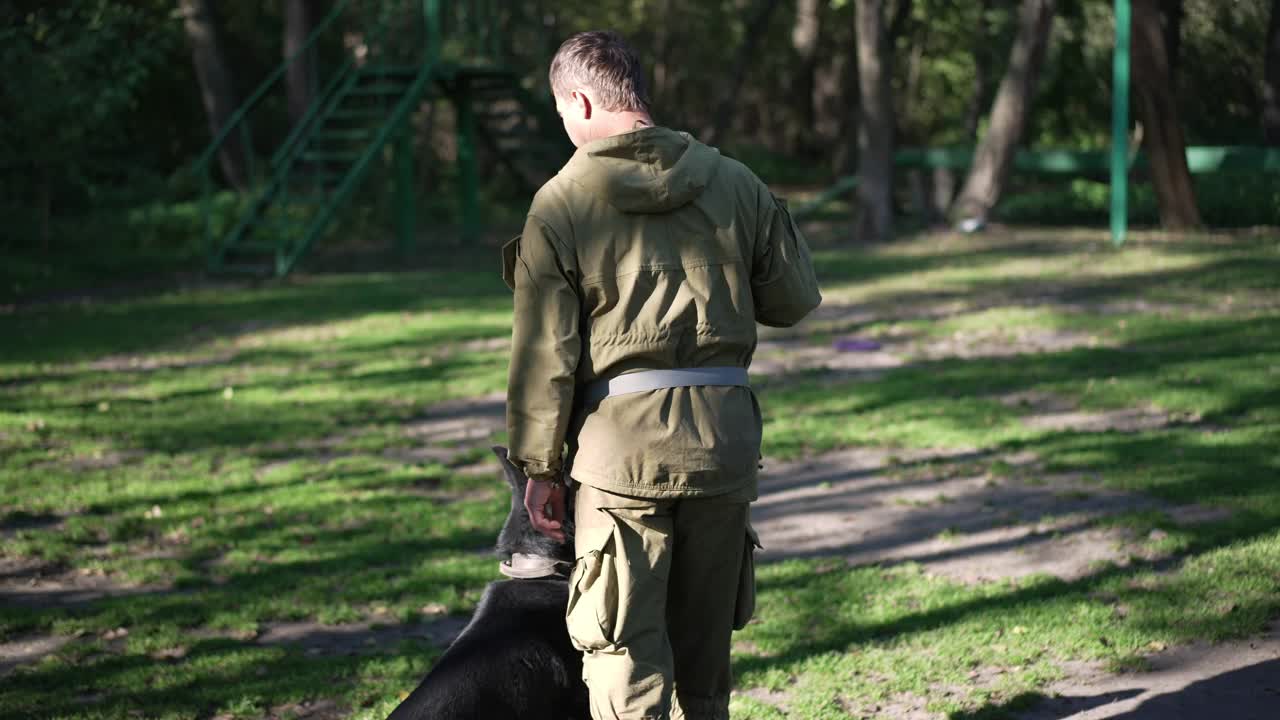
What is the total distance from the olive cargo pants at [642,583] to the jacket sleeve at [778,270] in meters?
0.47

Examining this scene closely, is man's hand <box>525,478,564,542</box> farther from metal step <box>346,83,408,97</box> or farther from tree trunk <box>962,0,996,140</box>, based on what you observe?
tree trunk <box>962,0,996,140</box>

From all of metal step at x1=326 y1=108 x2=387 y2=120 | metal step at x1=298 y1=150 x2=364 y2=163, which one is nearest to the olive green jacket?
metal step at x1=298 y1=150 x2=364 y2=163

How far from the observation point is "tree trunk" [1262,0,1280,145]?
1872cm

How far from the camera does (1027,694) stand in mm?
4152

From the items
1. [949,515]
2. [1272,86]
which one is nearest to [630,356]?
[949,515]

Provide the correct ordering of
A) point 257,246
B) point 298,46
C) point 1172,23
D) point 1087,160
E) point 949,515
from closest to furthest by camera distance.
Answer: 1. point 949,515
2. point 257,246
3. point 1087,160
4. point 1172,23
5. point 298,46

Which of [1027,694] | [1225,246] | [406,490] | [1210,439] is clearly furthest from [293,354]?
[1225,246]

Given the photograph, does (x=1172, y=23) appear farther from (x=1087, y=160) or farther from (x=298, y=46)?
(x=298, y=46)

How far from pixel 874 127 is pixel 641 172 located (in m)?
16.6

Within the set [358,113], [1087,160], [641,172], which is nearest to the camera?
[641,172]

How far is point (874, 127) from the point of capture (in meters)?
18.8

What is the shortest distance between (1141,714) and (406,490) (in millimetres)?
4213

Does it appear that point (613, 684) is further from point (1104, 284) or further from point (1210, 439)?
point (1104, 284)

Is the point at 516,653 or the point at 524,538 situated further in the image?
the point at 524,538
